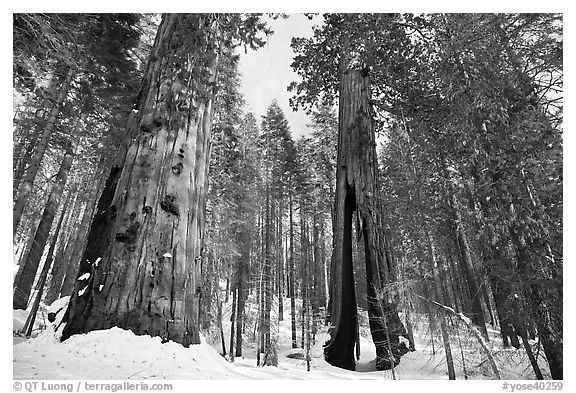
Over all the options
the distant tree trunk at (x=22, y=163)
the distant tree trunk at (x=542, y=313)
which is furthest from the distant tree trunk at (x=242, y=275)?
the distant tree trunk at (x=542, y=313)

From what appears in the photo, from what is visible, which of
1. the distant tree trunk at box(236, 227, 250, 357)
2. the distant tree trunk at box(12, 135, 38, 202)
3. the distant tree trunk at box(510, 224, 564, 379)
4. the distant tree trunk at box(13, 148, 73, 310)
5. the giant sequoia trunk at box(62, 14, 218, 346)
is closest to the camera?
the giant sequoia trunk at box(62, 14, 218, 346)

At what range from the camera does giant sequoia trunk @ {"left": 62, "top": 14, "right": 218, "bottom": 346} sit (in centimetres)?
203

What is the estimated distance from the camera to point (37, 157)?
780cm

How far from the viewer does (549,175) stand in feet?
12.1

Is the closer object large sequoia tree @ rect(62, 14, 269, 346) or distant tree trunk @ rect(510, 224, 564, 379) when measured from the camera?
large sequoia tree @ rect(62, 14, 269, 346)

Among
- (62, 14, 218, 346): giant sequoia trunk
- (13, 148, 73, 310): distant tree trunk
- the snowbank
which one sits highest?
(13, 148, 73, 310): distant tree trunk

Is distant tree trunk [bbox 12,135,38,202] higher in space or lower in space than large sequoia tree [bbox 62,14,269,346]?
higher

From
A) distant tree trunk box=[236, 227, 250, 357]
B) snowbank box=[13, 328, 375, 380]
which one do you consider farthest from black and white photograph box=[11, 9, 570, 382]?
distant tree trunk box=[236, 227, 250, 357]

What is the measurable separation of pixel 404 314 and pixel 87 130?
36.4 feet

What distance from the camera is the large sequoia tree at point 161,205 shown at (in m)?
2.04

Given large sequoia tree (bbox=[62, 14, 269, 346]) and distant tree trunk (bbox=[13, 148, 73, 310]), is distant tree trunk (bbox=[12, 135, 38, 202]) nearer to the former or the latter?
distant tree trunk (bbox=[13, 148, 73, 310])
